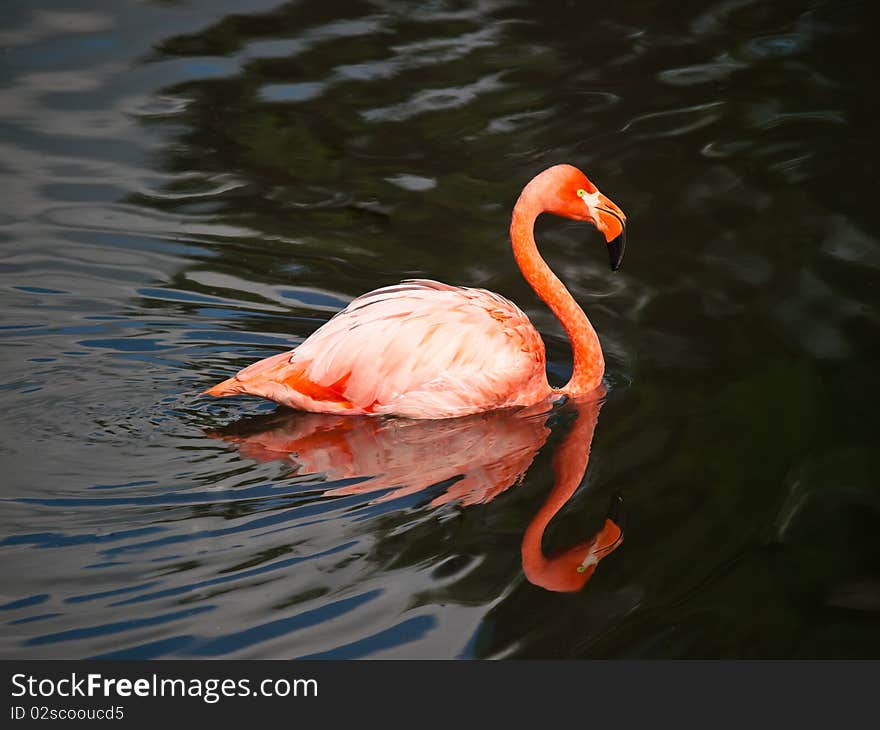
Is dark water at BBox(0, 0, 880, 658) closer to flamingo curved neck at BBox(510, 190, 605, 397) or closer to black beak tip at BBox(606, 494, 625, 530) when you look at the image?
black beak tip at BBox(606, 494, 625, 530)

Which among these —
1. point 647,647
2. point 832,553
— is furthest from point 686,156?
point 647,647

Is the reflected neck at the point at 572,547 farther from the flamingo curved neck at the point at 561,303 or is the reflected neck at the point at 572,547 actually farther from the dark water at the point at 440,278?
the flamingo curved neck at the point at 561,303

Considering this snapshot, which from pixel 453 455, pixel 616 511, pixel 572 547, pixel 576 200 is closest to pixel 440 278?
pixel 576 200

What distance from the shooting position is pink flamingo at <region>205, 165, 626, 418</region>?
5.88 meters

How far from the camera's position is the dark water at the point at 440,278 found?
14.6ft

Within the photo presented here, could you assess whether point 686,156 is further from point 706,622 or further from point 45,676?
point 45,676

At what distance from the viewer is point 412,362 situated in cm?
593

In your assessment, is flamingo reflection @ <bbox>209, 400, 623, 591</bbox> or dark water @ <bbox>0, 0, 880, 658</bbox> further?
flamingo reflection @ <bbox>209, 400, 623, 591</bbox>

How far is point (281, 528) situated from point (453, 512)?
2.26ft

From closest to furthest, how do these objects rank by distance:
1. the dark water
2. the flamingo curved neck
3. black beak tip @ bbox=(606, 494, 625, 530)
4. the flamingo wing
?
the dark water → black beak tip @ bbox=(606, 494, 625, 530) → the flamingo wing → the flamingo curved neck

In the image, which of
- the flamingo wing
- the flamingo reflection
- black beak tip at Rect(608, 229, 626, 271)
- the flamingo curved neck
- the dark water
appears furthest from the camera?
black beak tip at Rect(608, 229, 626, 271)

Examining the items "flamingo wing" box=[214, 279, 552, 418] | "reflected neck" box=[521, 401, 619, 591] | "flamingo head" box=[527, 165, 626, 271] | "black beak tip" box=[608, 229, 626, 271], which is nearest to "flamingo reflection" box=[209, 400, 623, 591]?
"reflected neck" box=[521, 401, 619, 591]

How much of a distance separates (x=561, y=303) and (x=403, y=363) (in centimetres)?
97

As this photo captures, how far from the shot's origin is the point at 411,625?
4250 mm
